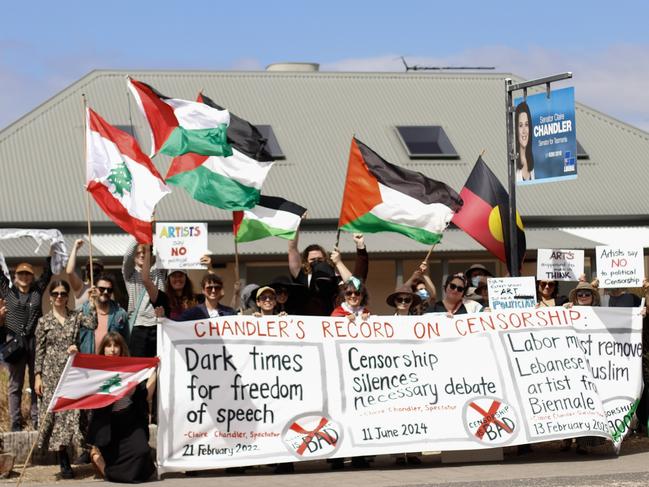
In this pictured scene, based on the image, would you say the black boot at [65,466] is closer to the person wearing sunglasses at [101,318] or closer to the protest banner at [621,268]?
the person wearing sunglasses at [101,318]

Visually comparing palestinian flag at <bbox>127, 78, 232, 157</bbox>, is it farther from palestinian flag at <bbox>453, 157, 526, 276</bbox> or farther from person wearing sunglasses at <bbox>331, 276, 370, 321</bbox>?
palestinian flag at <bbox>453, 157, 526, 276</bbox>

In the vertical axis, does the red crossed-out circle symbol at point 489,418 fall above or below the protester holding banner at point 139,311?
below

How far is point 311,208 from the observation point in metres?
25.5

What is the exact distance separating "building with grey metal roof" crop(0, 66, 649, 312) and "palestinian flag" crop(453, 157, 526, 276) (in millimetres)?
9011

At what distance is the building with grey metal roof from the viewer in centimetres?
2469

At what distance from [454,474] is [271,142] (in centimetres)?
1645

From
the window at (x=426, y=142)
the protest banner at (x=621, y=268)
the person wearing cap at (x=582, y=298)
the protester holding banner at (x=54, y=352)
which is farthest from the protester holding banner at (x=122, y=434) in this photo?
the window at (x=426, y=142)

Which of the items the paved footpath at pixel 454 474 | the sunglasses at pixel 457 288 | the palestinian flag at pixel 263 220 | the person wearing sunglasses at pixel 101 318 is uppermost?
the palestinian flag at pixel 263 220

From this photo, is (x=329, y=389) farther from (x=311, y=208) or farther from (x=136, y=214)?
(x=311, y=208)

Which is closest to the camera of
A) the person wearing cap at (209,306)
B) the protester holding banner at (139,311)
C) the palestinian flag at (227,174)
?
the person wearing cap at (209,306)

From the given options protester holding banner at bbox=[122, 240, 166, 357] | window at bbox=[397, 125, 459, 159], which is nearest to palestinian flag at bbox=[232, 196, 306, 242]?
protester holding banner at bbox=[122, 240, 166, 357]

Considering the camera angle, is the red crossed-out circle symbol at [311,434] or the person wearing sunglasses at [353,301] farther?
the person wearing sunglasses at [353,301]

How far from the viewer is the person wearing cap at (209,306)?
12.1m

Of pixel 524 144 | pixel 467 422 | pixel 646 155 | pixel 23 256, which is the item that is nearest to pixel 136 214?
pixel 467 422
